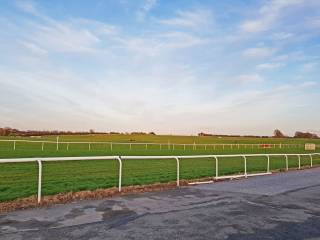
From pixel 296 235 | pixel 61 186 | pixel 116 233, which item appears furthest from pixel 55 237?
pixel 61 186

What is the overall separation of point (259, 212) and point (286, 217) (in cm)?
60

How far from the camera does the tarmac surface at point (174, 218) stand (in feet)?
21.4

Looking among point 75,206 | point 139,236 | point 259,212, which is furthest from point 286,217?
point 75,206

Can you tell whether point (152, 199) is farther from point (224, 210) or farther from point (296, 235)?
point (296, 235)

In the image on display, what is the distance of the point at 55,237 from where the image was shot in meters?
6.18

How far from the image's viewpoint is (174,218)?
7.74 metres

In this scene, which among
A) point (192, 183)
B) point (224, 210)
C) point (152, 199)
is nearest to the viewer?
point (224, 210)

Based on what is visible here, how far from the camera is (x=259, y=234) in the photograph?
262 inches

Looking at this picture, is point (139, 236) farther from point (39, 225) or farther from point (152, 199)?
point (152, 199)

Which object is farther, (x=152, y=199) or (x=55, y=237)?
(x=152, y=199)

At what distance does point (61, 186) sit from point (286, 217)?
23.8ft

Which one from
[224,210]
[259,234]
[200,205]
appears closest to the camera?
[259,234]

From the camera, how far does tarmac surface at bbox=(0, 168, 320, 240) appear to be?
652 centimetres

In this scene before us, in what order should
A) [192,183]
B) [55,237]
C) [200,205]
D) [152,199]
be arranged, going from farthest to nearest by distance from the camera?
[192,183] → [152,199] → [200,205] → [55,237]
